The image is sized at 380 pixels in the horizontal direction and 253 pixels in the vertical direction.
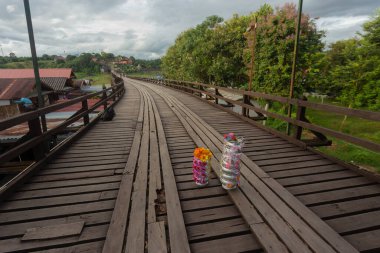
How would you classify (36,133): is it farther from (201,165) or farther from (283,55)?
(283,55)

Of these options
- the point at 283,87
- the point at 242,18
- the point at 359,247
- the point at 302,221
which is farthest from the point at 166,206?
the point at 242,18

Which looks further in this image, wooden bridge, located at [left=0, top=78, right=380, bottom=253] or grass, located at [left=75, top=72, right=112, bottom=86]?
grass, located at [left=75, top=72, right=112, bottom=86]

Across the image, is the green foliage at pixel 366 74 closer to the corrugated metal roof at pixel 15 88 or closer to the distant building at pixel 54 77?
the corrugated metal roof at pixel 15 88

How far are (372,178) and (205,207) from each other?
277 centimetres

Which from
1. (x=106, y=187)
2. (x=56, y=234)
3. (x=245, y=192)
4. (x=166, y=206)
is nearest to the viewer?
(x=56, y=234)

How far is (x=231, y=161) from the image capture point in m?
3.10

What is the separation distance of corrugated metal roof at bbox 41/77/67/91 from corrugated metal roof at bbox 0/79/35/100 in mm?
5245

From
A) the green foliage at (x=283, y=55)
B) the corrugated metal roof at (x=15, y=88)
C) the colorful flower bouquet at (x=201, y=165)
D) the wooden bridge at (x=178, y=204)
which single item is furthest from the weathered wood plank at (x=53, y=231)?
the corrugated metal roof at (x=15, y=88)

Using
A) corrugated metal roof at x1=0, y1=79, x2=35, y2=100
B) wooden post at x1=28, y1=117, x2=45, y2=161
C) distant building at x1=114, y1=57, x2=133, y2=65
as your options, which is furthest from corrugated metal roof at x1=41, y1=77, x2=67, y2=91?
distant building at x1=114, y1=57, x2=133, y2=65

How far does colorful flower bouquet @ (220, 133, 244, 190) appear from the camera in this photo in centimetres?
309

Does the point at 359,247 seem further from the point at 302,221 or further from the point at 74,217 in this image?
the point at 74,217

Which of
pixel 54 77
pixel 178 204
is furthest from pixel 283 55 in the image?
pixel 54 77

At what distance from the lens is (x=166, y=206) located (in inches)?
110

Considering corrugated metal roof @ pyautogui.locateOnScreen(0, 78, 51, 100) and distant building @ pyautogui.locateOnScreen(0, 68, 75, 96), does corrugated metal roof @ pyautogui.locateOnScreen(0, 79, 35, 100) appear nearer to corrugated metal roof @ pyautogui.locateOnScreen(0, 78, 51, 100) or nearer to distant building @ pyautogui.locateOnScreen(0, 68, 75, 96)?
corrugated metal roof @ pyautogui.locateOnScreen(0, 78, 51, 100)
